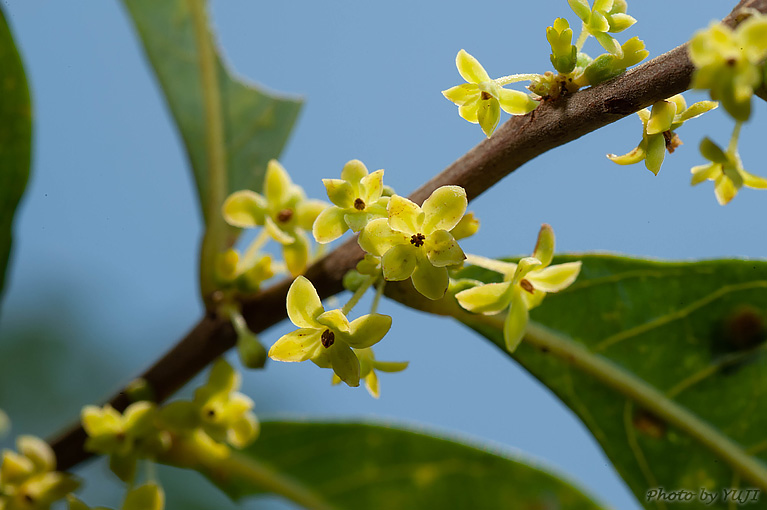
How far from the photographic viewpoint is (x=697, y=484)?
1.72 meters

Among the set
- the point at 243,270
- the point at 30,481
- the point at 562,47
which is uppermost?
the point at 562,47

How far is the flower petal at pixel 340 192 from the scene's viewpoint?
121 centimetres

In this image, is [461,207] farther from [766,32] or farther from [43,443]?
[43,443]

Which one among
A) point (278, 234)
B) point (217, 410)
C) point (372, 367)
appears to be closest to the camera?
point (372, 367)

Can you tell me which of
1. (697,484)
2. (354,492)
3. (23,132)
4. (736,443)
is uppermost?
(736,443)

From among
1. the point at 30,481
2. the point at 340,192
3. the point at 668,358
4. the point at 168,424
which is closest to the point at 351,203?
the point at 340,192

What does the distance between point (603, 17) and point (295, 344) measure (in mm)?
726

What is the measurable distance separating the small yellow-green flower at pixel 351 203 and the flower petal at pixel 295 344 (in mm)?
157

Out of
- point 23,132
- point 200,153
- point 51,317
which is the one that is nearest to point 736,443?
point 200,153

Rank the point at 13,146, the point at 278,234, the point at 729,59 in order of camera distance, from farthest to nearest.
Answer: the point at 13,146, the point at 278,234, the point at 729,59

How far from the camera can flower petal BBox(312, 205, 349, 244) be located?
1.23 m

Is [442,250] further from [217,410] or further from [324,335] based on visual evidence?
[217,410]

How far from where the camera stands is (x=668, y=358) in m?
1.67

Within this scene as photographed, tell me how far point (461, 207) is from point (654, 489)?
41.1 inches
